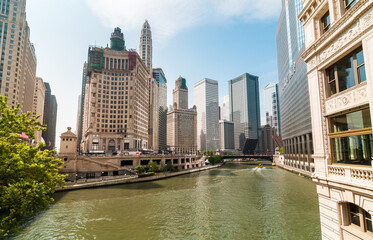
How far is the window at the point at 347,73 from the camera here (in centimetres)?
1053

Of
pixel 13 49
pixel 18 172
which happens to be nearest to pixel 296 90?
pixel 18 172

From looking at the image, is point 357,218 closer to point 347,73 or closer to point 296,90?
point 347,73

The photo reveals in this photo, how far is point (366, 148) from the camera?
10.0 meters

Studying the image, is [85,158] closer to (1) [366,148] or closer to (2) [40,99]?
(1) [366,148]

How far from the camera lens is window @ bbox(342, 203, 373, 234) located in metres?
9.92

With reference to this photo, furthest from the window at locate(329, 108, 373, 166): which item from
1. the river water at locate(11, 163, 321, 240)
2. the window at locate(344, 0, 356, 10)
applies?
the river water at locate(11, 163, 321, 240)

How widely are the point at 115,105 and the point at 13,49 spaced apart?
61.0 meters

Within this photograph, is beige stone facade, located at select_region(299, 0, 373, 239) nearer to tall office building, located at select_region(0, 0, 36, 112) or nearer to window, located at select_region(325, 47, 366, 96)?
window, located at select_region(325, 47, 366, 96)

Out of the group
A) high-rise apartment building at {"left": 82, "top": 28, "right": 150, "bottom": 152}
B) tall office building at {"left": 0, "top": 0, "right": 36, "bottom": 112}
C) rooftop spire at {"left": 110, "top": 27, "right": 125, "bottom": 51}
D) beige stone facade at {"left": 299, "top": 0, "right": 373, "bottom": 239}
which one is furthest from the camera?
rooftop spire at {"left": 110, "top": 27, "right": 125, "bottom": 51}

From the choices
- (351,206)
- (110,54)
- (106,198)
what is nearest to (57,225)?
(106,198)

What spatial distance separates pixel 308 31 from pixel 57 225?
36.9 metres

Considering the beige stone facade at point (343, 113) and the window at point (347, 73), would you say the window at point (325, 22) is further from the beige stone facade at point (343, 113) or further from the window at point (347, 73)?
the window at point (347, 73)

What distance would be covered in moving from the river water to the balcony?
630 inches

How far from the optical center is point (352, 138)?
35.9 feet
